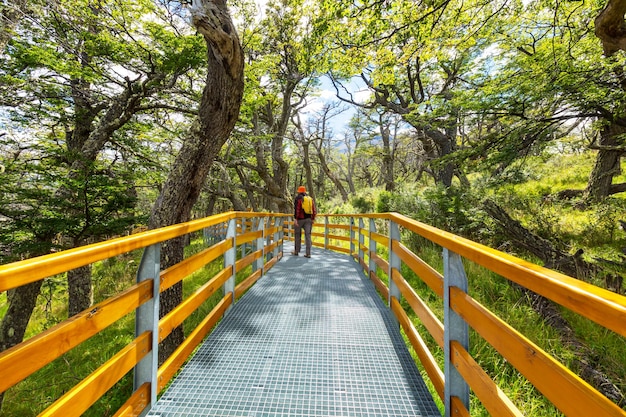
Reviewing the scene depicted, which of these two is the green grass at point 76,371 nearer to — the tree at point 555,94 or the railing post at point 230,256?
the railing post at point 230,256

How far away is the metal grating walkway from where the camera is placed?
71.4 inches

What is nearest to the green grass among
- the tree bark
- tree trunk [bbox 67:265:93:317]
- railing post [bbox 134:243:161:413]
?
tree trunk [bbox 67:265:93:317]

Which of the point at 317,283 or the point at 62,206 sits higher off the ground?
the point at 62,206

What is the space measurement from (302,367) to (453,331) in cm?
118

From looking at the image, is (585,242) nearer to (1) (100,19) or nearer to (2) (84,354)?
(2) (84,354)

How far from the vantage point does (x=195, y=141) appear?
4.04m

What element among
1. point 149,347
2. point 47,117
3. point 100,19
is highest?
point 100,19

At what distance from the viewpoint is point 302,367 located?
2.22m

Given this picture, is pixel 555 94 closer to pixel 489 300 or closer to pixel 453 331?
pixel 489 300

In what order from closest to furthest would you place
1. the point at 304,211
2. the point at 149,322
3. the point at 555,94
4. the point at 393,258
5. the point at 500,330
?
the point at 500,330 < the point at 149,322 < the point at 393,258 < the point at 555,94 < the point at 304,211

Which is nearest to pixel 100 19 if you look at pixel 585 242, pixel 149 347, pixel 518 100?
pixel 149 347

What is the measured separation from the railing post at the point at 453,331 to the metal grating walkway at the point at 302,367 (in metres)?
0.27

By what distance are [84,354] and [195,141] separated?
4.85 m

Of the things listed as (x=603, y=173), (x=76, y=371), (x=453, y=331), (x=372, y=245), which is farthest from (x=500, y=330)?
(x=603, y=173)
